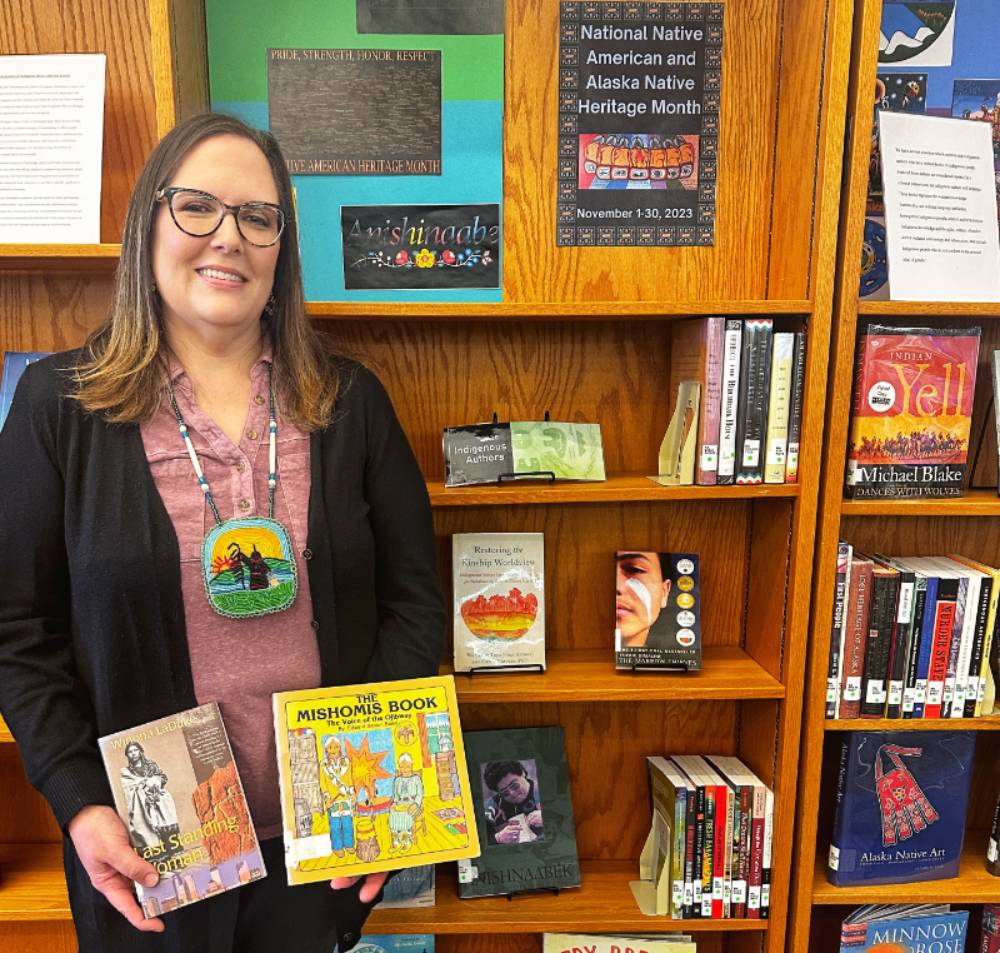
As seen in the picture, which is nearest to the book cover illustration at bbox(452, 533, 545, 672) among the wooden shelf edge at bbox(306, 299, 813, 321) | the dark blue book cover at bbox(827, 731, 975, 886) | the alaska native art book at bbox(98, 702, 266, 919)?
the wooden shelf edge at bbox(306, 299, 813, 321)

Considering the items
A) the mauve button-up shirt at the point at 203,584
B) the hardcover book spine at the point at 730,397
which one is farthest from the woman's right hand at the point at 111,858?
the hardcover book spine at the point at 730,397

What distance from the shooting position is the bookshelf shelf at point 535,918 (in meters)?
1.68

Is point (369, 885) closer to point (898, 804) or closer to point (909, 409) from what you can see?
point (898, 804)

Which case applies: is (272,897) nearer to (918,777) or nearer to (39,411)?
(39,411)

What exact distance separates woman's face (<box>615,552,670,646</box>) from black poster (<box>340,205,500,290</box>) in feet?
2.40

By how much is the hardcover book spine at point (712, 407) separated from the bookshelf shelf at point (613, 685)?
0.43 meters

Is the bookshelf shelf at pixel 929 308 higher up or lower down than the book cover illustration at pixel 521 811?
higher up

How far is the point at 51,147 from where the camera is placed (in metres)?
1.46

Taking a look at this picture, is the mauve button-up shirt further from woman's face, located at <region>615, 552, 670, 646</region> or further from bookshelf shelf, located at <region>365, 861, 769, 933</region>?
woman's face, located at <region>615, 552, 670, 646</region>

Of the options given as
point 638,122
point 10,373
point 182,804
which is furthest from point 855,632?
point 10,373

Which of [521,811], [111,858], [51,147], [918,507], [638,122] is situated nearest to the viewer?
[111,858]

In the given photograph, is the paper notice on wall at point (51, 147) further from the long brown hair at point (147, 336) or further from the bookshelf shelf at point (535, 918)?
the bookshelf shelf at point (535, 918)

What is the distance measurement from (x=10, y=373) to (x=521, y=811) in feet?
4.70

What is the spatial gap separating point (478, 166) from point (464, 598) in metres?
0.93
